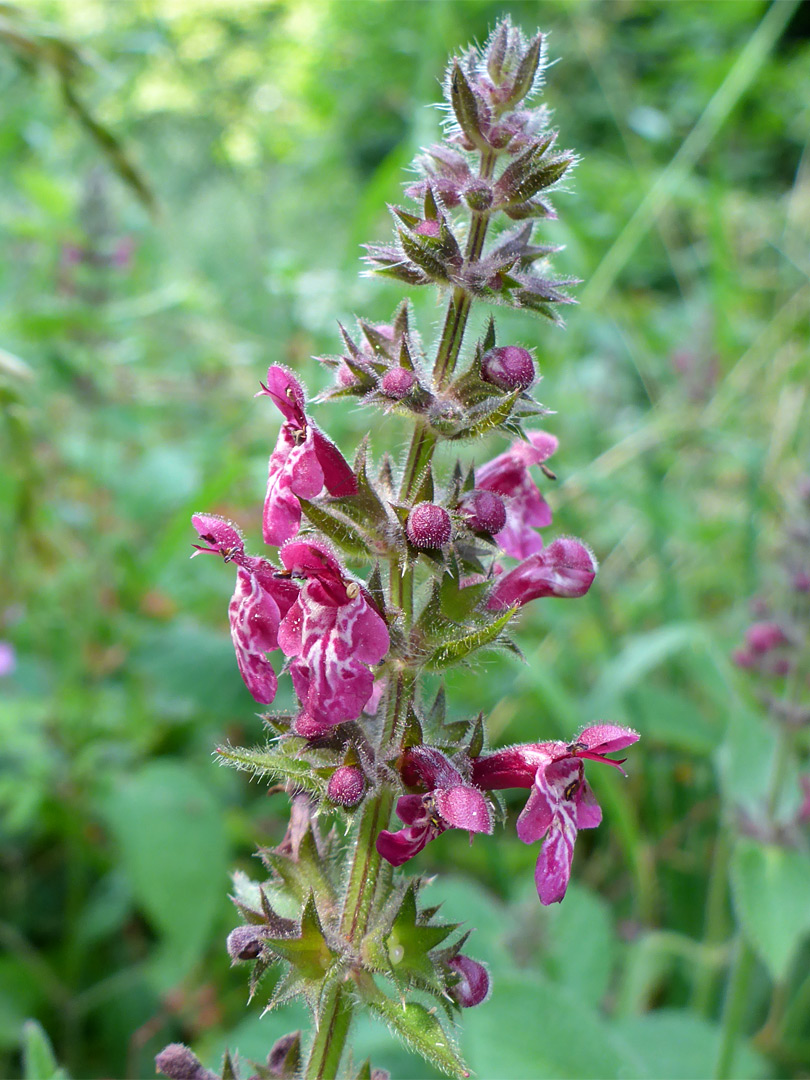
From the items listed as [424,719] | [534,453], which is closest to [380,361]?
[534,453]

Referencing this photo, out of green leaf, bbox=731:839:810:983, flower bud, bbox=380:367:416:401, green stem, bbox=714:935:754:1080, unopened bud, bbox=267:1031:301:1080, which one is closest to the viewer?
flower bud, bbox=380:367:416:401

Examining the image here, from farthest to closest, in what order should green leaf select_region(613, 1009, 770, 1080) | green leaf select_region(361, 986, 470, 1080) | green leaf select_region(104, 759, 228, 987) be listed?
green leaf select_region(104, 759, 228, 987)
green leaf select_region(613, 1009, 770, 1080)
green leaf select_region(361, 986, 470, 1080)

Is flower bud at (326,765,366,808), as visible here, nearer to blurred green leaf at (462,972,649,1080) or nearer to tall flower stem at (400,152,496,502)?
tall flower stem at (400,152,496,502)

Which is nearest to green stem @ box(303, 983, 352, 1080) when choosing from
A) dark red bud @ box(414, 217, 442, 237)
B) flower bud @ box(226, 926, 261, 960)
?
flower bud @ box(226, 926, 261, 960)

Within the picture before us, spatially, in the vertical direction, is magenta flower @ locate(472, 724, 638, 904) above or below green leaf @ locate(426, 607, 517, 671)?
below

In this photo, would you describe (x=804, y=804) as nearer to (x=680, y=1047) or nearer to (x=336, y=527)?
(x=680, y=1047)

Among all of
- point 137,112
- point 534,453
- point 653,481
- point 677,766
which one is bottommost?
point 677,766

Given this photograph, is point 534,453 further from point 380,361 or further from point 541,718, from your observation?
point 541,718
